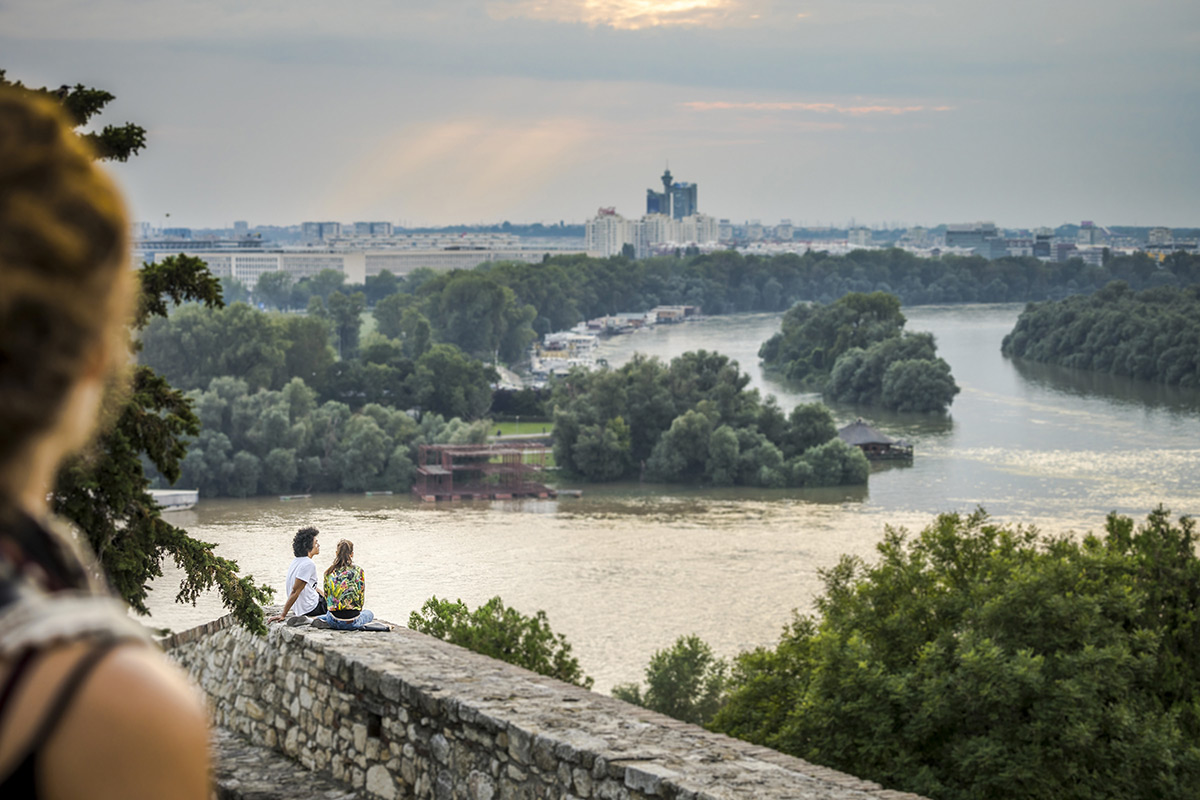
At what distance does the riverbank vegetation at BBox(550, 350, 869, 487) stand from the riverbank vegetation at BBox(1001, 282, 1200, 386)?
2037 centimetres

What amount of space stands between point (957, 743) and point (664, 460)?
1051 inches

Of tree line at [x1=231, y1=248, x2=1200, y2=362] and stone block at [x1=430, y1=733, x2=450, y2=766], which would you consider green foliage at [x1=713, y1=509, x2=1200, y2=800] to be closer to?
stone block at [x1=430, y1=733, x2=450, y2=766]

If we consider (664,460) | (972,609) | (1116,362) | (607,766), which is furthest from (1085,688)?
(1116,362)

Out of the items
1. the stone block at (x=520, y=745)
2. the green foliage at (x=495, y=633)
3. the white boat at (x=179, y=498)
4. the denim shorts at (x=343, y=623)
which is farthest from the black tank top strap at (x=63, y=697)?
the white boat at (x=179, y=498)

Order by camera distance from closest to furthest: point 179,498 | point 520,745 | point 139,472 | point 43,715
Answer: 1. point 43,715
2. point 520,745
3. point 139,472
4. point 179,498

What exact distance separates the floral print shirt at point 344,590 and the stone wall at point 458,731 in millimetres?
467

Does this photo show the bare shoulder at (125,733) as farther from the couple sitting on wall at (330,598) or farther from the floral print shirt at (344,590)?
the floral print shirt at (344,590)

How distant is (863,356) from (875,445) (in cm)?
1206

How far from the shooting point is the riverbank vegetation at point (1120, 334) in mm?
50938

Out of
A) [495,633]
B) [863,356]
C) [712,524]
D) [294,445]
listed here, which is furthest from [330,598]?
[863,356]

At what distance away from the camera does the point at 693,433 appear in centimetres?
3656

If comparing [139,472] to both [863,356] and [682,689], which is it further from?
[863,356]

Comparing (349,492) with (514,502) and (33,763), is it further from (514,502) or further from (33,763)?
(33,763)

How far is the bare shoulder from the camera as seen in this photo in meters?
0.64
